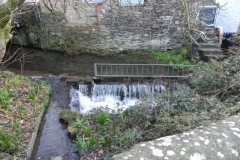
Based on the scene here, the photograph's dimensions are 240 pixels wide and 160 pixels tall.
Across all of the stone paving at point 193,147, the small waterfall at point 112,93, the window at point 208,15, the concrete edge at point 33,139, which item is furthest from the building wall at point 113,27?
the stone paving at point 193,147

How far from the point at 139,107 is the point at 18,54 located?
8207 mm

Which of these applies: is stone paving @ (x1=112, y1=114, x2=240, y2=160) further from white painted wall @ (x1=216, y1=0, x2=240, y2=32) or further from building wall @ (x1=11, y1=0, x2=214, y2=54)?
white painted wall @ (x1=216, y1=0, x2=240, y2=32)

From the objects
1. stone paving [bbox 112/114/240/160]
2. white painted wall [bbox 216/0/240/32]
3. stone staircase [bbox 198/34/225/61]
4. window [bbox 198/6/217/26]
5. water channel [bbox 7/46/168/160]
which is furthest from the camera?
white painted wall [bbox 216/0/240/32]

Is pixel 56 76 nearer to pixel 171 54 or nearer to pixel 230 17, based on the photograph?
pixel 171 54

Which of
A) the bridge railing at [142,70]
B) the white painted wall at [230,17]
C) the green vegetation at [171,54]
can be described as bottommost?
the bridge railing at [142,70]

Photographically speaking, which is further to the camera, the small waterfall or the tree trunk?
the small waterfall

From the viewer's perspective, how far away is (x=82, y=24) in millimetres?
10570

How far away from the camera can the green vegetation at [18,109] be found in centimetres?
512

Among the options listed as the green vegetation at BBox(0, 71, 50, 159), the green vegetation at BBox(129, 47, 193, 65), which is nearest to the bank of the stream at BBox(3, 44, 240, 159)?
the green vegetation at BBox(0, 71, 50, 159)

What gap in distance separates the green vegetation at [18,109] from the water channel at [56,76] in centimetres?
35

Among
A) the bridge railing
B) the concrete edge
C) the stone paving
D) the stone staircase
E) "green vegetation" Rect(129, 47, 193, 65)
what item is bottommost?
the concrete edge

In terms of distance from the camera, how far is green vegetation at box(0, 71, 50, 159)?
512cm

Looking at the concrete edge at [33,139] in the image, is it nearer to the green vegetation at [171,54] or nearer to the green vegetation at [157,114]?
the green vegetation at [157,114]

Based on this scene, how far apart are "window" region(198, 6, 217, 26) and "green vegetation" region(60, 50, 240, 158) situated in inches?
207
